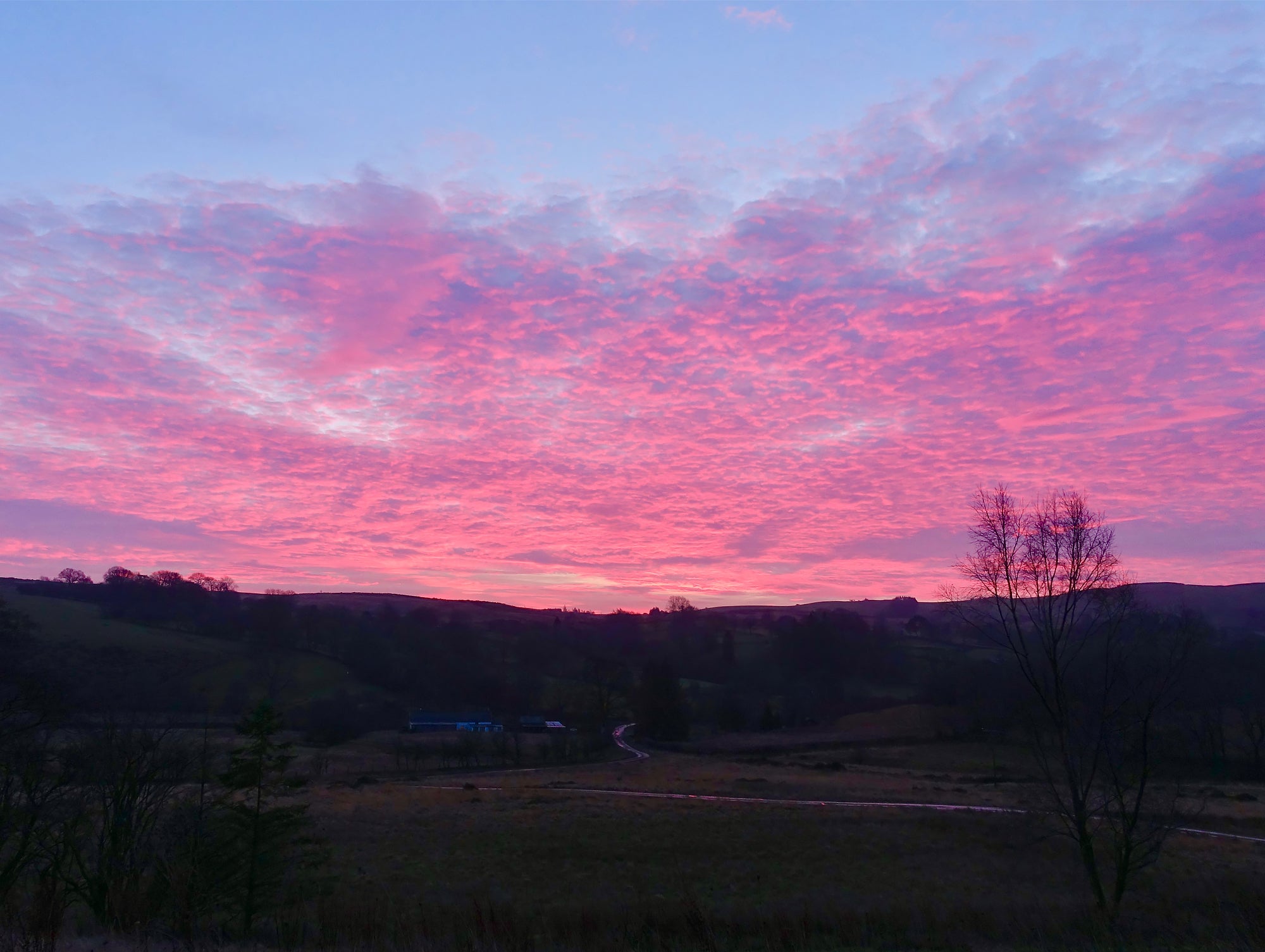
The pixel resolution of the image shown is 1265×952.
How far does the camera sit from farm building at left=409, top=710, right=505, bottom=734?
86125mm


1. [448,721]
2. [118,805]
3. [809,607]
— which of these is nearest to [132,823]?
[118,805]

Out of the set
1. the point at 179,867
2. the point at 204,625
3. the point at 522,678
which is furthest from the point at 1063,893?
the point at 204,625

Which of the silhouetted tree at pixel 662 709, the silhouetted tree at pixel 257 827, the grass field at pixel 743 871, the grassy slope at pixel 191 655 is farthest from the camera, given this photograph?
the silhouetted tree at pixel 662 709

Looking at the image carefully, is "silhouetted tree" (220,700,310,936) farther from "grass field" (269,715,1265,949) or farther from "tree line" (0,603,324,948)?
"grass field" (269,715,1265,949)

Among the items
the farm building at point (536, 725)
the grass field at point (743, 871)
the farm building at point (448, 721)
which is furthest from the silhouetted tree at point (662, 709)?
the grass field at point (743, 871)

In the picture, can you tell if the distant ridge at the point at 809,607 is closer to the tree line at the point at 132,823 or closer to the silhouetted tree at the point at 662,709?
the silhouetted tree at the point at 662,709

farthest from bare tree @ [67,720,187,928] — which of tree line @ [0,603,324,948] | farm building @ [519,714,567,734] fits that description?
farm building @ [519,714,567,734]

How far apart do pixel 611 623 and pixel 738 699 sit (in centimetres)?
5083

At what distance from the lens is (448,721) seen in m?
89.8

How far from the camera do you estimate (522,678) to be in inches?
4131

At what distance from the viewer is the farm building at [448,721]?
3391 inches

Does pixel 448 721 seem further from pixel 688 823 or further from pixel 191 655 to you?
pixel 688 823

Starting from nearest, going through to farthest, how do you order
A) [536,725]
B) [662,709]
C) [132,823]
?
[132,823] < [662,709] < [536,725]

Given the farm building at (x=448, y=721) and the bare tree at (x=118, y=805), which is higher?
the bare tree at (x=118, y=805)
